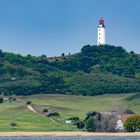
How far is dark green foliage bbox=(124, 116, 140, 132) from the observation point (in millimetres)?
169500

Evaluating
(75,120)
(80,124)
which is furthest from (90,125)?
(75,120)

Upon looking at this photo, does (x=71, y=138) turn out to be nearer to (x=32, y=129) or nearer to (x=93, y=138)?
(x=93, y=138)

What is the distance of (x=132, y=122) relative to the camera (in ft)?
562

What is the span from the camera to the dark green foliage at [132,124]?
170 m

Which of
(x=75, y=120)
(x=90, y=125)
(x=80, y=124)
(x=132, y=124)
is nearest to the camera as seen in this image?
(x=132, y=124)

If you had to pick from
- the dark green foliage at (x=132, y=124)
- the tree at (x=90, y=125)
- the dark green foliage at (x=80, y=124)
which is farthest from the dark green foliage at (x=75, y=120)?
the dark green foliage at (x=132, y=124)

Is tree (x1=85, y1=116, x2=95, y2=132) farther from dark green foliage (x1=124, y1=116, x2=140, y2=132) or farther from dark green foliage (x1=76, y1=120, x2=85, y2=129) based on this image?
dark green foliage (x1=124, y1=116, x2=140, y2=132)

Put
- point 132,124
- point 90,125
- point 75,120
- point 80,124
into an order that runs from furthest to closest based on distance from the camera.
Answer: point 75,120 < point 80,124 < point 90,125 < point 132,124

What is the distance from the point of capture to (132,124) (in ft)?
562

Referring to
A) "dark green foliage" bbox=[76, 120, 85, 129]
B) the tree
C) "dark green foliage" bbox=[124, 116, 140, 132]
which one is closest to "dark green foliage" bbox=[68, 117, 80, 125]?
"dark green foliage" bbox=[76, 120, 85, 129]

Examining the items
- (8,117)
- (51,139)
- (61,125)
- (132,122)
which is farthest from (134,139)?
(8,117)

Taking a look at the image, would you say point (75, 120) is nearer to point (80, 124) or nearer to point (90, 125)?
point (80, 124)

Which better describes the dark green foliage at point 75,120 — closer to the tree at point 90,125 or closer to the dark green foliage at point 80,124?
the dark green foliage at point 80,124

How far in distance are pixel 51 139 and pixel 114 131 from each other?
3232cm
